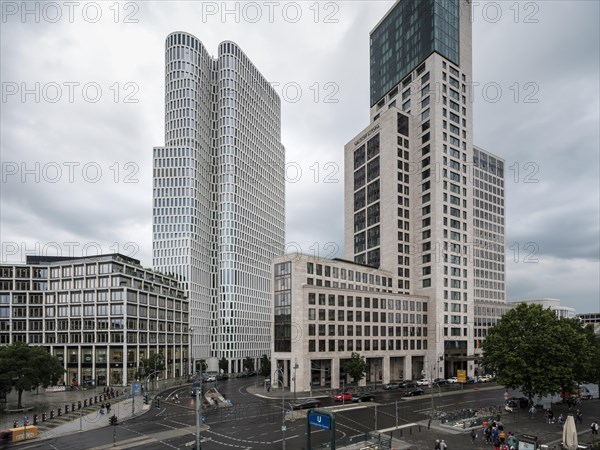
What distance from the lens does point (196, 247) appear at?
585 ft

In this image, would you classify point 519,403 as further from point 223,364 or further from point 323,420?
point 223,364

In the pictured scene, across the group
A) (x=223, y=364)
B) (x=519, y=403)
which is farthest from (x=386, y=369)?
(x=223, y=364)

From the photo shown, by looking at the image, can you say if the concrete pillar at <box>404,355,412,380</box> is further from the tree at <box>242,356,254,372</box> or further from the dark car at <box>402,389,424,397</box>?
the tree at <box>242,356,254,372</box>

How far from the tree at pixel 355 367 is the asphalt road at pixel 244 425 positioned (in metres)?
11.9

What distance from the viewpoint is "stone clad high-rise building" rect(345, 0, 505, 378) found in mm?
124062

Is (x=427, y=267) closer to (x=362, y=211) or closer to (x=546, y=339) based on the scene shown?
(x=362, y=211)

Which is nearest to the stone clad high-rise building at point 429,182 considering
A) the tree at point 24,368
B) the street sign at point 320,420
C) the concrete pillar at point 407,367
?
the concrete pillar at point 407,367

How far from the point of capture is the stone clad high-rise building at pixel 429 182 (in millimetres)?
124062

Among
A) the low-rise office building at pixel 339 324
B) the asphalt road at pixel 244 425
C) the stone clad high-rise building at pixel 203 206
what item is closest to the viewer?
the asphalt road at pixel 244 425

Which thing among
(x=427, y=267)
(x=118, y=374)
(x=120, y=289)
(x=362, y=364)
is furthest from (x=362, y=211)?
(x=118, y=374)

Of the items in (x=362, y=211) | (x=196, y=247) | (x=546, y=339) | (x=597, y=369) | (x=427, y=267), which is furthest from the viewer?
(x=196, y=247)

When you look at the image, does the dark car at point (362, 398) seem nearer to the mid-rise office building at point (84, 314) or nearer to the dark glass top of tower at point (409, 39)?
the mid-rise office building at point (84, 314)

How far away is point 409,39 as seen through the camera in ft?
461

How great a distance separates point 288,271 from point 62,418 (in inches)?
2031
